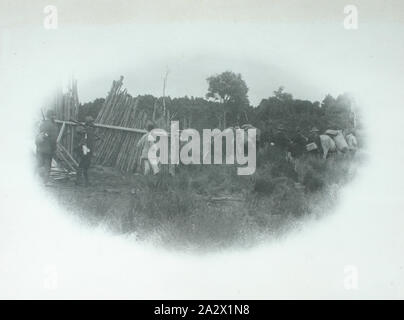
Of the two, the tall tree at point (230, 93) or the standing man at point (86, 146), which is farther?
the standing man at point (86, 146)

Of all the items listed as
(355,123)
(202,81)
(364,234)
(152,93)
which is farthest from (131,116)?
(364,234)

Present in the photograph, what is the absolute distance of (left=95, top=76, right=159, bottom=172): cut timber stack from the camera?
3.53 m

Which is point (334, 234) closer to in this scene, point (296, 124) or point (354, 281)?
point (354, 281)

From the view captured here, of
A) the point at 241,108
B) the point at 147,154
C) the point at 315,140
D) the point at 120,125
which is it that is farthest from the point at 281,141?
the point at 120,125

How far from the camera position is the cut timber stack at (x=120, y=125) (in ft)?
11.6

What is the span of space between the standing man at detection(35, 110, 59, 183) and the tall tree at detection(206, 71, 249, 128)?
4.53ft

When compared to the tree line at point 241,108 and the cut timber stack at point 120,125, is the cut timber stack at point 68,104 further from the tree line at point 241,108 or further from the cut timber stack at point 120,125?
the cut timber stack at point 120,125

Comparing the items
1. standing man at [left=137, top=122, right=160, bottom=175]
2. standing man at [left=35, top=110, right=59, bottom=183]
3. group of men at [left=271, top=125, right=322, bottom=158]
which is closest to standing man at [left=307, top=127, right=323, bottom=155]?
group of men at [left=271, top=125, right=322, bottom=158]

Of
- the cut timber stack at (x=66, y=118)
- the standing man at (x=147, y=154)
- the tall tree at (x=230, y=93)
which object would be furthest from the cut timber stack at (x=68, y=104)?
the tall tree at (x=230, y=93)

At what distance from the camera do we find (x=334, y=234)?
11.3 ft

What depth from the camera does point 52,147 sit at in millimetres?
3512

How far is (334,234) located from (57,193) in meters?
2.42

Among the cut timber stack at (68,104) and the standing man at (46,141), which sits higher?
the cut timber stack at (68,104)

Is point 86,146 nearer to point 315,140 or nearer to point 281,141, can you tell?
point 281,141
